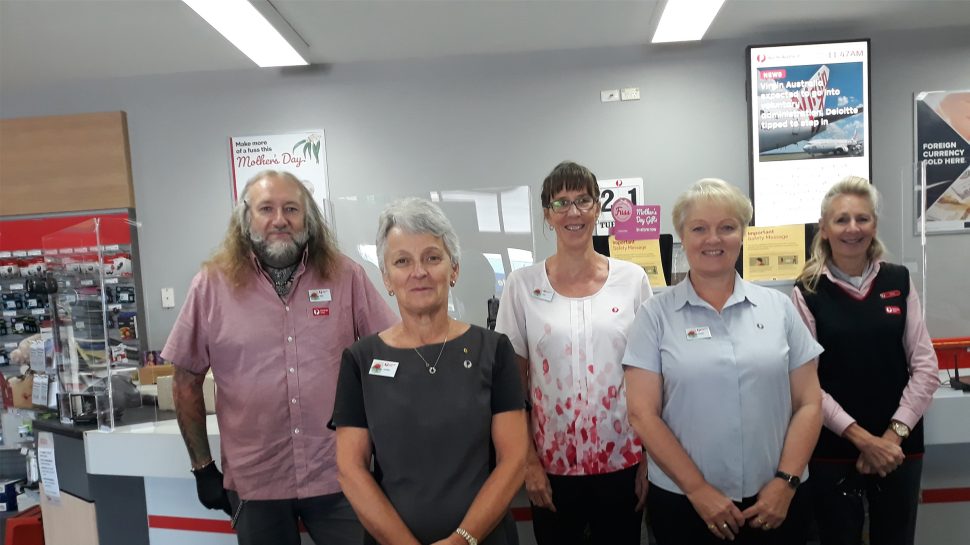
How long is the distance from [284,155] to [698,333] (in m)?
3.72

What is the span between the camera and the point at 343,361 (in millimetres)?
1353

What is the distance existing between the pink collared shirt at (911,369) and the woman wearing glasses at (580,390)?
617 mm

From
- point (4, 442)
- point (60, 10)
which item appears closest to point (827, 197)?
point (60, 10)

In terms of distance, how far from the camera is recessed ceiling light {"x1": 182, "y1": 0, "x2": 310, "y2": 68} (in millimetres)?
3082

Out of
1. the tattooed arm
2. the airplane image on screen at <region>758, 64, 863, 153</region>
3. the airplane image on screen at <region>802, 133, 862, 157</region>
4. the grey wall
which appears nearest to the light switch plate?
the grey wall

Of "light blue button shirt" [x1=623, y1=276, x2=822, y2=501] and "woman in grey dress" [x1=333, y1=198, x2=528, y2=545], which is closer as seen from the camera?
"woman in grey dress" [x1=333, y1=198, x2=528, y2=545]

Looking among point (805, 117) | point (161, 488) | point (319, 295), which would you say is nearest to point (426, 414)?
point (319, 295)

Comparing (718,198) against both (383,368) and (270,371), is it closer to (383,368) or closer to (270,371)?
(383,368)

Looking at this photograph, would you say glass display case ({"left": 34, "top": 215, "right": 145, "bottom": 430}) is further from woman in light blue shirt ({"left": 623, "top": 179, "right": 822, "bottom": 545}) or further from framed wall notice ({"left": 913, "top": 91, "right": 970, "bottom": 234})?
framed wall notice ({"left": 913, "top": 91, "right": 970, "bottom": 234})

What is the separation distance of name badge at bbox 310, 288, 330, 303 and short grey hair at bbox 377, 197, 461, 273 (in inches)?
17.9

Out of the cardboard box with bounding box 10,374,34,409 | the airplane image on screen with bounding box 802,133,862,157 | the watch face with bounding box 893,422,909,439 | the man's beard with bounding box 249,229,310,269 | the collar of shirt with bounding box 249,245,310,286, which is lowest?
the watch face with bounding box 893,422,909,439

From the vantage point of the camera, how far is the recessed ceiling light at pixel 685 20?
337 cm

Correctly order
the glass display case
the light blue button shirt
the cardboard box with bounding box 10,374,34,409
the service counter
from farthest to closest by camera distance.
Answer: the cardboard box with bounding box 10,374,34,409 < the glass display case < the service counter < the light blue button shirt

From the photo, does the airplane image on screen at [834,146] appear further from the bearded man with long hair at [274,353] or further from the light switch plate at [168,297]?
the light switch plate at [168,297]
